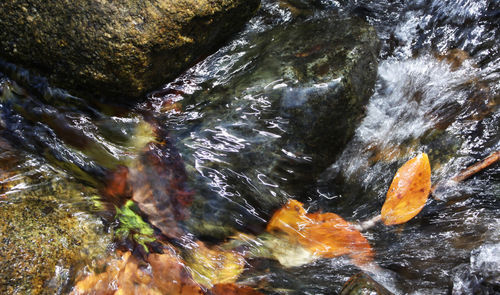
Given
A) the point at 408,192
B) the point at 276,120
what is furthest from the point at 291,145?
the point at 408,192

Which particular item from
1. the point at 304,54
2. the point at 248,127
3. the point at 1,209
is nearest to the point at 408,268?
the point at 248,127

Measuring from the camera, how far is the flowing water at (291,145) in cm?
295

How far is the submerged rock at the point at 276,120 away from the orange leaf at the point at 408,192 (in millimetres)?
554

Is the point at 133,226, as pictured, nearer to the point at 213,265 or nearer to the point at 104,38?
the point at 213,265

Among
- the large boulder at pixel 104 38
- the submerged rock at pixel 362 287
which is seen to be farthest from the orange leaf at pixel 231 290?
the large boulder at pixel 104 38

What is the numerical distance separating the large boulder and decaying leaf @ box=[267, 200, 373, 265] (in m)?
1.57

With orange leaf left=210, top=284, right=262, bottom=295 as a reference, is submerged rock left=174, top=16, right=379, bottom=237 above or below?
above

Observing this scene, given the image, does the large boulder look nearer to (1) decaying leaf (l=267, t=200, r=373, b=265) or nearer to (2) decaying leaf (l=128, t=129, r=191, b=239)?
(2) decaying leaf (l=128, t=129, r=191, b=239)

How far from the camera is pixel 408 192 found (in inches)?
124

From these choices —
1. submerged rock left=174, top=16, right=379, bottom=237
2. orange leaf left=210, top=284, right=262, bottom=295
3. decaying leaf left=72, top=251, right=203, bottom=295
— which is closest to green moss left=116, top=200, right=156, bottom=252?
decaying leaf left=72, top=251, right=203, bottom=295

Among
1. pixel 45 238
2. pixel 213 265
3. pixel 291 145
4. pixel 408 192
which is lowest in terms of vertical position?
pixel 45 238

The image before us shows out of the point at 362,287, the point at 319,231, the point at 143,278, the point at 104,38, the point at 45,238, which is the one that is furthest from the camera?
the point at 319,231

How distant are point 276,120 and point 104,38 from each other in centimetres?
142

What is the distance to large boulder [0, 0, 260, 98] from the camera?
109 inches
